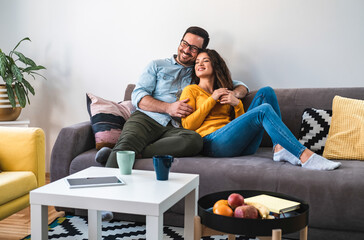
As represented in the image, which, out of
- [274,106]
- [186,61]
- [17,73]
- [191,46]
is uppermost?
[191,46]

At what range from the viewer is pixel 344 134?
7.67 feet

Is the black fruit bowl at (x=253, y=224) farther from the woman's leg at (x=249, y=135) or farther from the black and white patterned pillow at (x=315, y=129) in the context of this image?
the black and white patterned pillow at (x=315, y=129)

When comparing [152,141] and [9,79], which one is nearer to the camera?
[152,141]

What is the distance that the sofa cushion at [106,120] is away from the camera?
99.1 inches

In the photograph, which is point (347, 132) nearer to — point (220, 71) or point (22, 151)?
point (220, 71)

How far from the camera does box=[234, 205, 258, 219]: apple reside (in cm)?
126

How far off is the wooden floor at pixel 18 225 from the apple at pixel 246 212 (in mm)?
1336

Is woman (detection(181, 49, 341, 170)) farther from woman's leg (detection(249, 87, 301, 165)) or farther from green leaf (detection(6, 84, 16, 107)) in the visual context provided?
green leaf (detection(6, 84, 16, 107))

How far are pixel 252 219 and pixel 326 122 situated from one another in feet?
4.62

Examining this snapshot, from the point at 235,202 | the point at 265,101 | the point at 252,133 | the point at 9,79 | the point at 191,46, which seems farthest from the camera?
the point at 9,79

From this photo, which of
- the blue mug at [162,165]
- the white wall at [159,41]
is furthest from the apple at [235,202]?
the white wall at [159,41]

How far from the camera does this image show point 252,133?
7.53 feet

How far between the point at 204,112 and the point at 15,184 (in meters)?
1.11

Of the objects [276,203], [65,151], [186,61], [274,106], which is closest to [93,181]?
[276,203]
